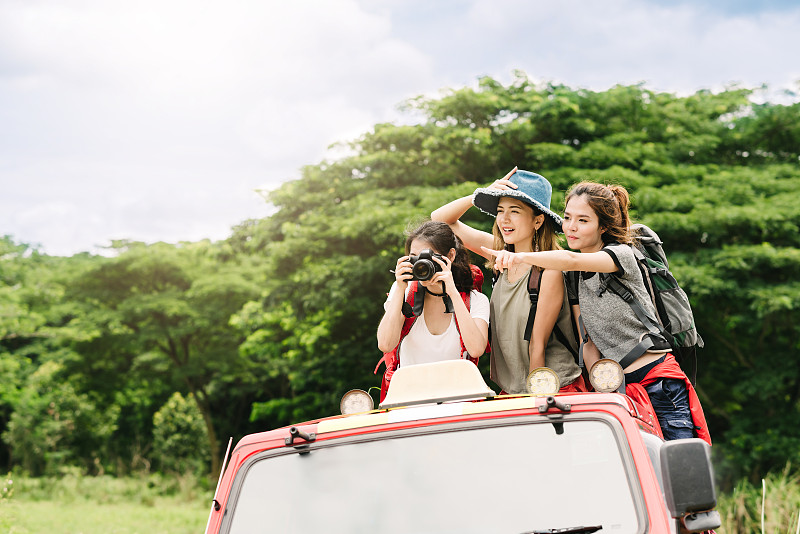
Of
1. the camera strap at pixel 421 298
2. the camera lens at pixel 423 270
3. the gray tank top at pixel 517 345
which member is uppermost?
the camera lens at pixel 423 270

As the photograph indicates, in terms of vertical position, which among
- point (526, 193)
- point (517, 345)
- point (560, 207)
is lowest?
point (517, 345)

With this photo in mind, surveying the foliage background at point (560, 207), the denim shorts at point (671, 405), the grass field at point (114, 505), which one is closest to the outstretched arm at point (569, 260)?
the denim shorts at point (671, 405)

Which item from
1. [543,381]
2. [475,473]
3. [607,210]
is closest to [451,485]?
[475,473]

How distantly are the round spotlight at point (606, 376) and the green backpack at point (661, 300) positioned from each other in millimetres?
512

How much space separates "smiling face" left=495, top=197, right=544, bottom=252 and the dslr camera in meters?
0.54

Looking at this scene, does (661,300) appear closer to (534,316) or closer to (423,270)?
(534,316)

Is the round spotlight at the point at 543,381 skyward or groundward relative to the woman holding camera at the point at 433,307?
groundward

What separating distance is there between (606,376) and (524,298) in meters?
0.79

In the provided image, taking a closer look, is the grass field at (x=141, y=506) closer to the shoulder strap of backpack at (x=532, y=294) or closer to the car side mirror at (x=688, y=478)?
the shoulder strap of backpack at (x=532, y=294)

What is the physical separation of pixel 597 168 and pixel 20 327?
14.7 m

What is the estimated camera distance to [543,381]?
8.93ft

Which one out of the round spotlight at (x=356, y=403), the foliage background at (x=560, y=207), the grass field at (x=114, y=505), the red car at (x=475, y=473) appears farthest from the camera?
the grass field at (x=114, y=505)

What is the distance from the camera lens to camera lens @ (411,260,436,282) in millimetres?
3367

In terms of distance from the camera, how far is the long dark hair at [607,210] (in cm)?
348
